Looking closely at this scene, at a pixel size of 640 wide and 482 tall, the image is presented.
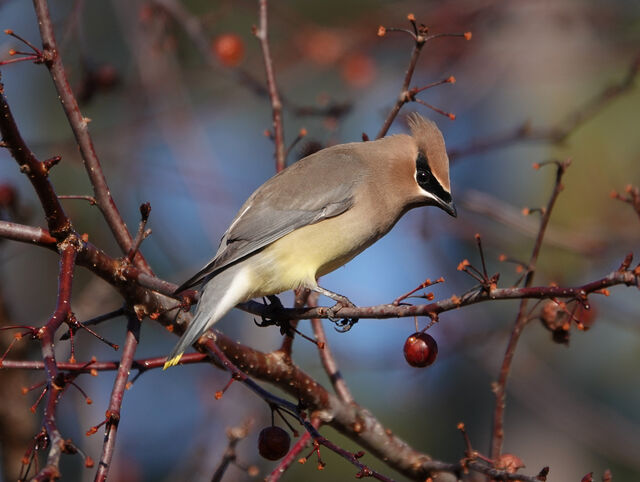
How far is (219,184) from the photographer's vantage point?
5215mm

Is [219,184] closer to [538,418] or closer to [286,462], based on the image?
[286,462]

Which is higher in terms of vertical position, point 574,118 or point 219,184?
point 219,184

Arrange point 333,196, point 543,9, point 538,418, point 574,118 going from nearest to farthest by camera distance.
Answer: point 333,196 → point 574,118 → point 543,9 → point 538,418

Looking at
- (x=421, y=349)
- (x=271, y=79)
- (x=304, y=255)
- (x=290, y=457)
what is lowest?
(x=290, y=457)

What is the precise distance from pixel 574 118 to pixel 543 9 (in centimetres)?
254

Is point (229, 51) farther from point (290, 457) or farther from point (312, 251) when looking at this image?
point (290, 457)

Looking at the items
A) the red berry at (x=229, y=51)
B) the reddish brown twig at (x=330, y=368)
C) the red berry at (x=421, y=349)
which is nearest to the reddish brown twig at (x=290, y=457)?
the red berry at (x=421, y=349)

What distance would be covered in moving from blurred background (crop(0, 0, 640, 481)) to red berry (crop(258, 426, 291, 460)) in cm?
98

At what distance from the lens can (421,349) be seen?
8.32 ft

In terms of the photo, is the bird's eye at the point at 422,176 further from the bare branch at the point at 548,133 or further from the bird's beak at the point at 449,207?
the bare branch at the point at 548,133

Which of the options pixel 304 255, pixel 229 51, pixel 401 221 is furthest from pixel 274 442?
pixel 401 221

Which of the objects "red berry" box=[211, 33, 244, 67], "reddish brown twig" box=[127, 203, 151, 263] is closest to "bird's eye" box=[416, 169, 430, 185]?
"red berry" box=[211, 33, 244, 67]

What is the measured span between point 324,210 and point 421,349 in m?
1.26

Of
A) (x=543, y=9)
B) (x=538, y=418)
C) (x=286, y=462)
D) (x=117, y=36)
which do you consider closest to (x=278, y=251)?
(x=286, y=462)
